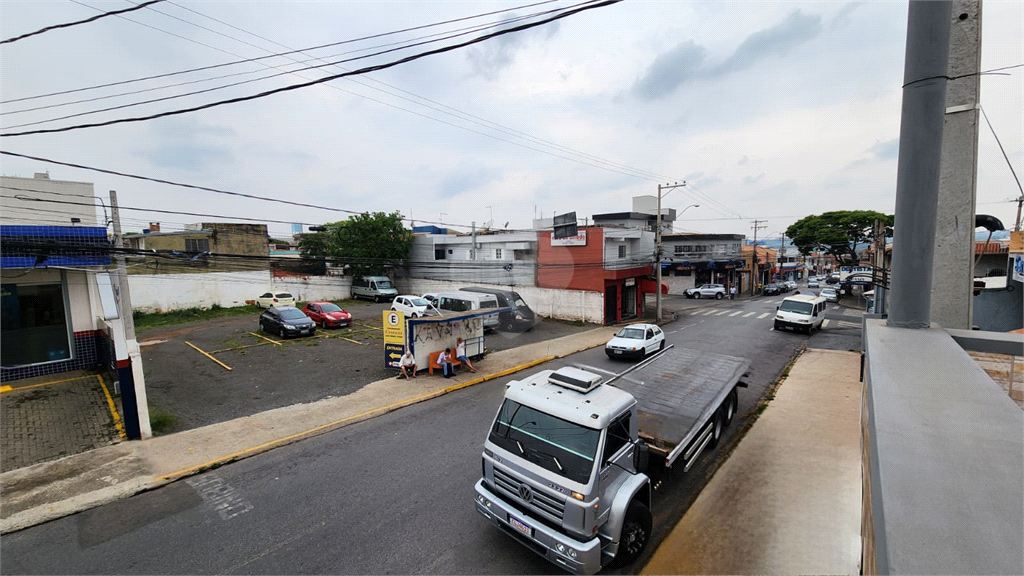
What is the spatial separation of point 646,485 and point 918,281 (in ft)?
12.7

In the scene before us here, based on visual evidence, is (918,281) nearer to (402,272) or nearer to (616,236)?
(616,236)

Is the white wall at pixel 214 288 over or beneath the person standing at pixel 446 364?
over

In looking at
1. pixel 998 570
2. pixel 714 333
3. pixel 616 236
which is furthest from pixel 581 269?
pixel 998 570

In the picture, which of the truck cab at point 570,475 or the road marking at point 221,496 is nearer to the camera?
the truck cab at point 570,475

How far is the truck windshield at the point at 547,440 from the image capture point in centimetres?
521

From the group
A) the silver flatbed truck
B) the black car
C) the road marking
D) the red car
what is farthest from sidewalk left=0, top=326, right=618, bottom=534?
the red car

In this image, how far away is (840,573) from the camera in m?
5.06

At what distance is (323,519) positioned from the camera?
639 cm

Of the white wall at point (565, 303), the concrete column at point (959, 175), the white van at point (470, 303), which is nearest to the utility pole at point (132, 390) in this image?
the white van at point (470, 303)

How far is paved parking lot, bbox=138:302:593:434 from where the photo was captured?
37.3 ft

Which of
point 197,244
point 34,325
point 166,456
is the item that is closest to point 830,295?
point 166,456

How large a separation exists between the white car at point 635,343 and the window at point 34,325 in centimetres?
1767

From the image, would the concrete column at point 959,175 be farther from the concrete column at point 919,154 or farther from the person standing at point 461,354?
the person standing at point 461,354

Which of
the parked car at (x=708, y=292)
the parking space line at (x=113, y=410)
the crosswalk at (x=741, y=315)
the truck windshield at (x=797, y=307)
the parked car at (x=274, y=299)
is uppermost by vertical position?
the parked car at (x=274, y=299)
